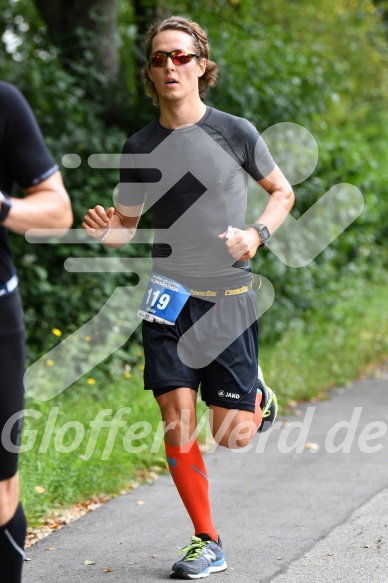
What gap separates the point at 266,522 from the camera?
527 centimetres

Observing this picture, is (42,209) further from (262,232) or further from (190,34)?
(190,34)

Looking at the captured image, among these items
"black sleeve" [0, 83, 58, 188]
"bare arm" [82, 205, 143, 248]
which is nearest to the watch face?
"bare arm" [82, 205, 143, 248]

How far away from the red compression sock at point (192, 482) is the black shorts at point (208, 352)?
0.82ft

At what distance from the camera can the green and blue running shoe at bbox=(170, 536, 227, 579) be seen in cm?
438

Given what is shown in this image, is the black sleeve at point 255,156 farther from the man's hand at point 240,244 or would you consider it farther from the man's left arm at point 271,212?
the man's hand at point 240,244

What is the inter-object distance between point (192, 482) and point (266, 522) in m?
0.93

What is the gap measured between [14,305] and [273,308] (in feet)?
24.2

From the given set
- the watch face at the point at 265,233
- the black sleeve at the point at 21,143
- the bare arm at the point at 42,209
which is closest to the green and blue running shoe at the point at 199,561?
the watch face at the point at 265,233

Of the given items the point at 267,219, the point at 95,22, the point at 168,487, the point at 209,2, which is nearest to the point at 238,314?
the point at 267,219

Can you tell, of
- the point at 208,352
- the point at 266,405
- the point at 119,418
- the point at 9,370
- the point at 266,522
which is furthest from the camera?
the point at 119,418

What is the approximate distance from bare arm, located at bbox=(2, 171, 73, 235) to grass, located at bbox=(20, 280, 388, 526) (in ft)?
8.47

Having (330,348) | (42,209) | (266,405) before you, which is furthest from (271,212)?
(330,348)

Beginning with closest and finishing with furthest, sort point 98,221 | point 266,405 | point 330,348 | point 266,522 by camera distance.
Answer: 1. point 98,221
2. point 266,405
3. point 266,522
4. point 330,348

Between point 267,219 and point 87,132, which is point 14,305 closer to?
point 267,219
